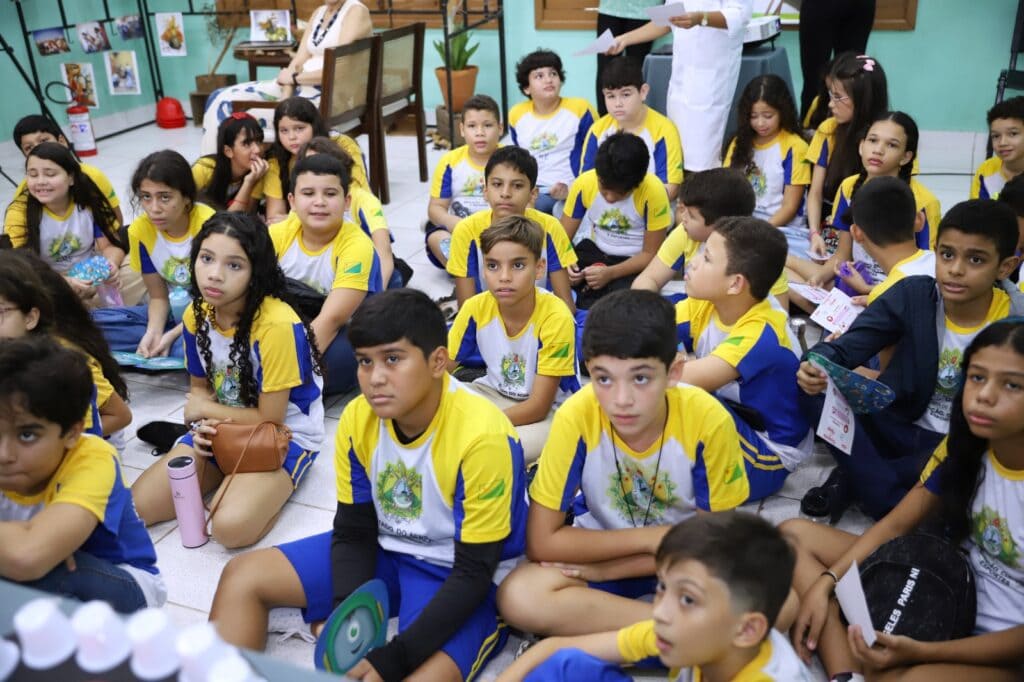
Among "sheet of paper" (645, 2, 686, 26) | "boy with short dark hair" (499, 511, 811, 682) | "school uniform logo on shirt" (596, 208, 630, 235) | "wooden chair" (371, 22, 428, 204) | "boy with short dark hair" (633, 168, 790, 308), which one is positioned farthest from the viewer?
"wooden chair" (371, 22, 428, 204)

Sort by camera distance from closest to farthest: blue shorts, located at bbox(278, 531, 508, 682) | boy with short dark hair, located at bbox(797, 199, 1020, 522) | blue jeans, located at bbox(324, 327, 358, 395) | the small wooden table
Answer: blue shorts, located at bbox(278, 531, 508, 682), boy with short dark hair, located at bbox(797, 199, 1020, 522), blue jeans, located at bbox(324, 327, 358, 395), the small wooden table

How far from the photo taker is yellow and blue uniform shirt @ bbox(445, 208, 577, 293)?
109 inches

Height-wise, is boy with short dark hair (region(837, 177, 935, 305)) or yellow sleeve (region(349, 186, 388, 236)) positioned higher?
boy with short dark hair (region(837, 177, 935, 305))

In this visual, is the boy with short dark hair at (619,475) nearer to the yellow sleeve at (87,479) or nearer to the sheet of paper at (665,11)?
the yellow sleeve at (87,479)

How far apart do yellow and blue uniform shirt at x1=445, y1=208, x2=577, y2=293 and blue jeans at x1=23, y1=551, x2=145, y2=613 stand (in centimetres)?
153

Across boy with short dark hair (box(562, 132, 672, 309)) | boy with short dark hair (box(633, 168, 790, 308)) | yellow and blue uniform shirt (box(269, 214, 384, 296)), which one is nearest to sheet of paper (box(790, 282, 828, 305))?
boy with short dark hair (box(633, 168, 790, 308))

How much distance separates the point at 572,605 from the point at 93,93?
5701 millimetres

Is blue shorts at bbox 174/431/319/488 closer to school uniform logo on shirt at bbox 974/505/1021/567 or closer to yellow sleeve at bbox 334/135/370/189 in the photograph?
yellow sleeve at bbox 334/135/370/189

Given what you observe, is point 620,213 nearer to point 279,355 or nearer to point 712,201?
point 712,201

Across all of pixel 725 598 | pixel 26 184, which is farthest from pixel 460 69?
pixel 725 598

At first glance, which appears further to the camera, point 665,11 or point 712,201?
point 665,11

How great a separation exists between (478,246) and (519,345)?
637 mm

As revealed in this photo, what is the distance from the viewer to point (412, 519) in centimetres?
165

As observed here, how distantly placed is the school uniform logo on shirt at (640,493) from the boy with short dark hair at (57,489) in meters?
0.88
